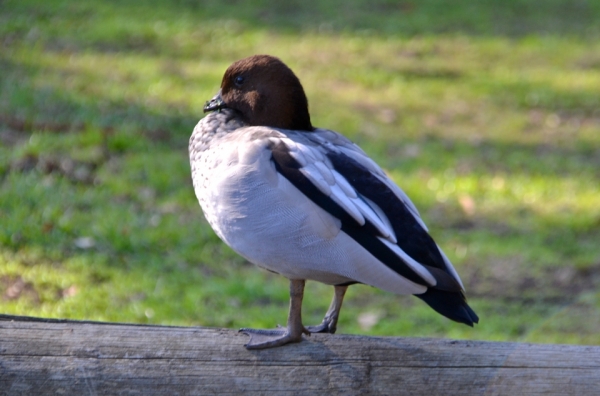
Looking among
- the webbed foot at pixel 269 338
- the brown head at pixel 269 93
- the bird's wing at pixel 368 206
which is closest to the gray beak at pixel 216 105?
the brown head at pixel 269 93

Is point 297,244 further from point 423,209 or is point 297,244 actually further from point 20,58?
point 20,58

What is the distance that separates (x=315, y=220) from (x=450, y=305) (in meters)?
0.45

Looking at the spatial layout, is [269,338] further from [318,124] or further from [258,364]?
[318,124]

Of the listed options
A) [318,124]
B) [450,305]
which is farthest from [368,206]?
[318,124]

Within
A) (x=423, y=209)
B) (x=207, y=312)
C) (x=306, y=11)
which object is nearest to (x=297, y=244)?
(x=207, y=312)

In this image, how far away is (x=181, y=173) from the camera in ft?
19.0

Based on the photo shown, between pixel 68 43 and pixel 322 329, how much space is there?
654 centimetres

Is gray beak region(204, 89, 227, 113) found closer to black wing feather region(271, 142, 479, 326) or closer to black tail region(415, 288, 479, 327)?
black wing feather region(271, 142, 479, 326)

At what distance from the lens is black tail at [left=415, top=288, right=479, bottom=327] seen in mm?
2184

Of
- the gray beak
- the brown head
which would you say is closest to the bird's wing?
the brown head

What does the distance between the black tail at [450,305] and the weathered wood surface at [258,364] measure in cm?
12

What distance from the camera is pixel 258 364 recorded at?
85.6 inches

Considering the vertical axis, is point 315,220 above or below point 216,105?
below

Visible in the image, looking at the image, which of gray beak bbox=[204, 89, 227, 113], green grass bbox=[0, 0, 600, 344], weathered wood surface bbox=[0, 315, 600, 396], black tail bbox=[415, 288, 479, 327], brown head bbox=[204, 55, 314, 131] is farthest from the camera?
green grass bbox=[0, 0, 600, 344]
